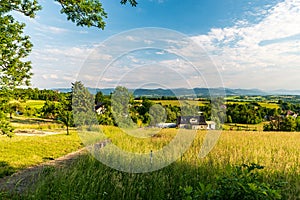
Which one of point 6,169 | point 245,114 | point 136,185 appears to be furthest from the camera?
point 245,114

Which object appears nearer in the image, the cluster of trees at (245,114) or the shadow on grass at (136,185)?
the shadow on grass at (136,185)

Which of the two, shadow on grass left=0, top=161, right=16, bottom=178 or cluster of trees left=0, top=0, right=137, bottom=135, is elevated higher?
cluster of trees left=0, top=0, right=137, bottom=135

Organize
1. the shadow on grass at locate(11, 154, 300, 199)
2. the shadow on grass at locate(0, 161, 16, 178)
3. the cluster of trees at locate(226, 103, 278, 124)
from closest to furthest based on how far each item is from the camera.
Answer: the shadow on grass at locate(11, 154, 300, 199) < the shadow on grass at locate(0, 161, 16, 178) < the cluster of trees at locate(226, 103, 278, 124)

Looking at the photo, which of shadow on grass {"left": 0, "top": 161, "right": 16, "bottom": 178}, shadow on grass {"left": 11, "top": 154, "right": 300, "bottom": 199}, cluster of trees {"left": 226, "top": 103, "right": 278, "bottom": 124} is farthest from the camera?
cluster of trees {"left": 226, "top": 103, "right": 278, "bottom": 124}

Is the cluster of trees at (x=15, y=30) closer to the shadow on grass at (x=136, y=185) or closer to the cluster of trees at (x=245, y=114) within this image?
the shadow on grass at (x=136, y=185)

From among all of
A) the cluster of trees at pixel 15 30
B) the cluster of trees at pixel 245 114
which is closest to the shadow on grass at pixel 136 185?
the cluster of trees at pixel 15 30

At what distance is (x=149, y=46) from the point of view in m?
6.97

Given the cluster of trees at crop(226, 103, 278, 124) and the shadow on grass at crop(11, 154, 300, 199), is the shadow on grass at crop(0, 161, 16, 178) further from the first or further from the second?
the cluster of trees at crop(226, 103, 278, 124)

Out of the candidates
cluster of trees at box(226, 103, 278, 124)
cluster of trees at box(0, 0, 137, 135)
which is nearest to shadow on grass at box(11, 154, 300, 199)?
cluster of trees at box(0, 0, 137, 135)

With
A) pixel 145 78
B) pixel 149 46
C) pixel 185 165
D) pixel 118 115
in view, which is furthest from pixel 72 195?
pixel 118 115

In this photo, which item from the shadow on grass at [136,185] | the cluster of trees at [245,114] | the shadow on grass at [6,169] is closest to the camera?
the shadow on grass at [136,185]

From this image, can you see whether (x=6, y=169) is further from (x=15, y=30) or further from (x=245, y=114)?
(x=245, y=114)

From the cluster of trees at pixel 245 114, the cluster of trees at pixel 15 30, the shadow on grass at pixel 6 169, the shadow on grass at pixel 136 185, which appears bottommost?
the cluster of trees at pixel 245 114

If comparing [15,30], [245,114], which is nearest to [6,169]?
[15,30]
